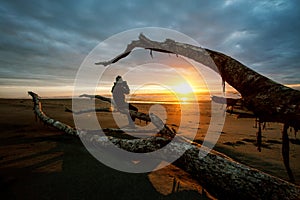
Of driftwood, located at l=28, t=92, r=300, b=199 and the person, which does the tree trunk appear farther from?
the person

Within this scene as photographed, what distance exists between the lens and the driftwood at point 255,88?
5.95 ft

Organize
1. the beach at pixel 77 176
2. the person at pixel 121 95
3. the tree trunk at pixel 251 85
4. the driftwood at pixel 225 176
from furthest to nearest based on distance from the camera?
the person at pixel 121 95, the beach at pixel 77 176, the driftwood at pixel 225 176, the tree trunk at pixel 251 85

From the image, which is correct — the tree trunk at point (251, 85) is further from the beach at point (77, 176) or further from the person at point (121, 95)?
the person at point (121, 95)

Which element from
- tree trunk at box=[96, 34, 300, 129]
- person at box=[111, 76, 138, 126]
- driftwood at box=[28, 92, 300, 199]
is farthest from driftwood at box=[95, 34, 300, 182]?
person at box=[111, 76, 138, 126]

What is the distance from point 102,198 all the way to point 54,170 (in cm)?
163

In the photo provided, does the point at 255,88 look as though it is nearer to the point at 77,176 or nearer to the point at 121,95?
the point at 77,176

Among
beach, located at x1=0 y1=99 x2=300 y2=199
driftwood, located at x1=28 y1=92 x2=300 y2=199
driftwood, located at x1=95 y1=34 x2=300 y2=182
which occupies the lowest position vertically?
beach, located at x1=0 y1=99 x2=300 y2=199

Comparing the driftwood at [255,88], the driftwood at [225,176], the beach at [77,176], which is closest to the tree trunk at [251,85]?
the driftwood at [255,88]

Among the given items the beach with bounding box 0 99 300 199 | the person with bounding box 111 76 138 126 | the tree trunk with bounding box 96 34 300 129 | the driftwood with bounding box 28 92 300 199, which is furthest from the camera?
the person with bounding box 111 76 138 126

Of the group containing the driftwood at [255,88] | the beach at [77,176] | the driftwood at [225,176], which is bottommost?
the beach at [77,176]

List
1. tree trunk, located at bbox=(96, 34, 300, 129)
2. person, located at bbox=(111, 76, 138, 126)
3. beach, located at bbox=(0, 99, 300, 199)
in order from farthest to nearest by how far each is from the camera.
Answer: person, located at bbox=(111, 76, 138, 126), beach, located at bbox=(0, 99, 300, 199), tree trunk, located at bbox=(96, 34, 300, 129)

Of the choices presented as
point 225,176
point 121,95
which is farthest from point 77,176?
point 121,95

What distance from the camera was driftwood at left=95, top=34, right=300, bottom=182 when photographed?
5.95 feet

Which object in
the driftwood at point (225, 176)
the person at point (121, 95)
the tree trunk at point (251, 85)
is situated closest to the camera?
the tree trunk at point (251, 85)
